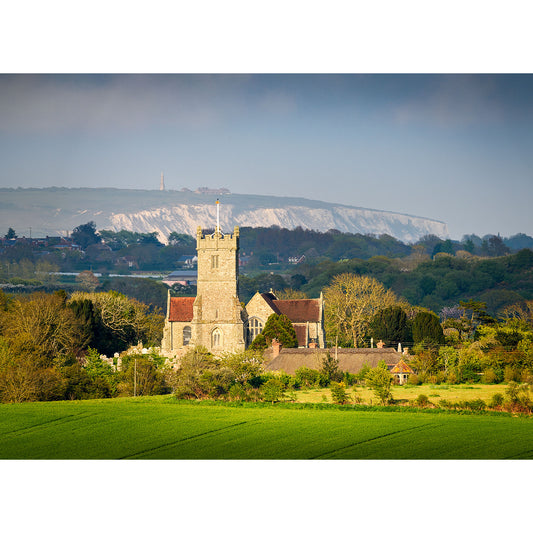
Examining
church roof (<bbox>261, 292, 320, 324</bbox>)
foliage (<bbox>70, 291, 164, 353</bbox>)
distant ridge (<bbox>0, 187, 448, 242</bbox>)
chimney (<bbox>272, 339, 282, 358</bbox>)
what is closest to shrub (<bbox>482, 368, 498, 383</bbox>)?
chimney (<bbox>272, 339, 282, 358</bbox>)

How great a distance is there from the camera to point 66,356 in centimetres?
3781

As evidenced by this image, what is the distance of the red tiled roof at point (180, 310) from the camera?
47581 millimetres

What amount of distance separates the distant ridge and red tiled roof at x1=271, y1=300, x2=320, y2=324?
52.9 ft

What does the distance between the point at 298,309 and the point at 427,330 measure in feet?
24.5

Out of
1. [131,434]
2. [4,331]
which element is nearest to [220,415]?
[131,434]

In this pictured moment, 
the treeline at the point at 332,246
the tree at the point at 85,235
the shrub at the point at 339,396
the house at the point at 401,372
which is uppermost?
the treeline at the point at 332,246

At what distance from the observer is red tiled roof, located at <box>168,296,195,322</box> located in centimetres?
4758

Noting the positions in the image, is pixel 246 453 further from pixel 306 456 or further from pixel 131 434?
pixel 131 434

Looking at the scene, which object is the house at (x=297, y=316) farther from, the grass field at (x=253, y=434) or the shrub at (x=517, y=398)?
the grass field at (x=253, y=434)

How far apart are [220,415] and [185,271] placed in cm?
9211

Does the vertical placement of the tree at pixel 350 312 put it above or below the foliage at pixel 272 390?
above

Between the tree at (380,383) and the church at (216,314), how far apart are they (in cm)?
1151

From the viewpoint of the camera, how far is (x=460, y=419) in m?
29.1

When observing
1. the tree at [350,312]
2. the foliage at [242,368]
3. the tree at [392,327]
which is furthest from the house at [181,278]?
the foliage at [242,368]
